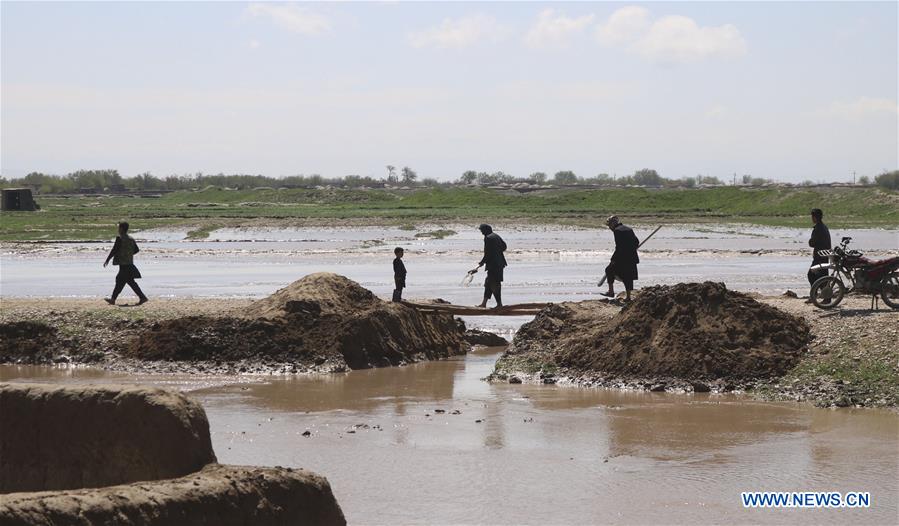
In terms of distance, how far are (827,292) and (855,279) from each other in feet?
1.33

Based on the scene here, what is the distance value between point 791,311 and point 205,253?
27434 mm

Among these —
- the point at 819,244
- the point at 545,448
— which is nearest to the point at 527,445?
the point at 545,448

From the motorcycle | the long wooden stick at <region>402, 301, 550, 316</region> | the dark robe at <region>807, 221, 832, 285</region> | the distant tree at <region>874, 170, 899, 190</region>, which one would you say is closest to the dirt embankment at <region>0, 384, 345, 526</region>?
the long wooden stick at <region>402, 301, 550, 316</region>

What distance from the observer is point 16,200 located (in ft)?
242

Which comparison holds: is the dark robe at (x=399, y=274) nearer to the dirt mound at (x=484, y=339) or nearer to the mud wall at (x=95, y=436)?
the dirt mound at (x=484, y=339)

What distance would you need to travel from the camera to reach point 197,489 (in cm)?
590

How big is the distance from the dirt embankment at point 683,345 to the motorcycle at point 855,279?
4.13ft

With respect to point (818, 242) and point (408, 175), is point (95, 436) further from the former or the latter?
point (408, 175)

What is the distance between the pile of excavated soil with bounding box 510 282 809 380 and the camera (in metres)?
13.6

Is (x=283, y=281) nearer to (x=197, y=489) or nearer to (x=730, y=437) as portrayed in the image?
(x=730, y=437)

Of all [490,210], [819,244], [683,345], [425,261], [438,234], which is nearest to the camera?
[683,345]

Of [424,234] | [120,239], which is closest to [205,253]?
[424,234]

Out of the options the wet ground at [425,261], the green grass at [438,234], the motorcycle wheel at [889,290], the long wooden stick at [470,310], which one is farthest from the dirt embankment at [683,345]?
the green grass at [438,234]

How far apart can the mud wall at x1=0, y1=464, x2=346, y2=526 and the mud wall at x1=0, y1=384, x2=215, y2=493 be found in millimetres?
312
